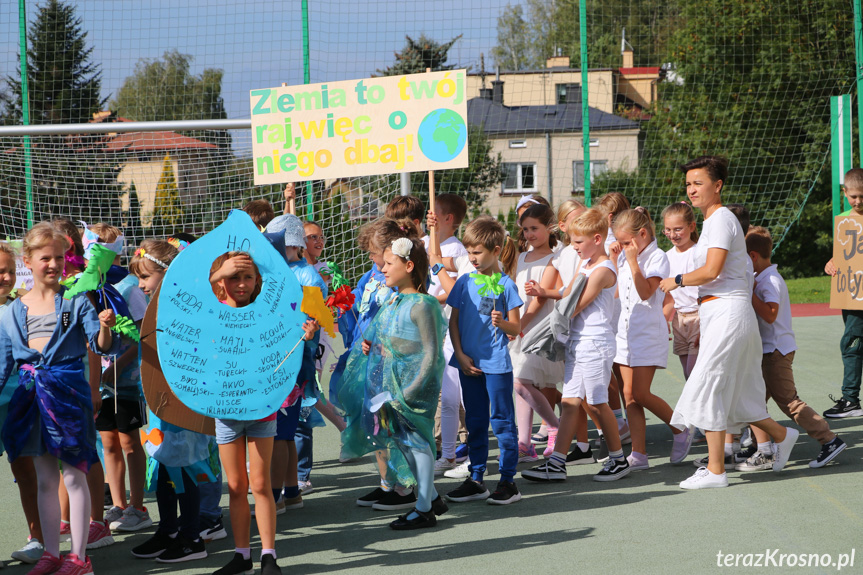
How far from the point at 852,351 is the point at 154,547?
5.38 metres

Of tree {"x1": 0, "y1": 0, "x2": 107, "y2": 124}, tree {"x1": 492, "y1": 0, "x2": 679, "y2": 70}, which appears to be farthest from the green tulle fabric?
tree {"x1": 0, "y1": 0, "x2": 107, "y2": 124}

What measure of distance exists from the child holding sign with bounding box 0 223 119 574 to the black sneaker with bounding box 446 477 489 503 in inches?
76.7

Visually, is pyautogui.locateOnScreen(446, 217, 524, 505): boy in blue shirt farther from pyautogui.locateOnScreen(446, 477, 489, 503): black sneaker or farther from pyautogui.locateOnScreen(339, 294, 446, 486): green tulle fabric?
pyautogui.locateOnScreen(339, 294, 446, 486): green tulle fabric

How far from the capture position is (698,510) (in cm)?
427

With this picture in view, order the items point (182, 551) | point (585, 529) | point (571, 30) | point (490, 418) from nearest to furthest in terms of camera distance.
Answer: point (182, 551)
point (585, 529)
point (490, 418)
point (571, 30)

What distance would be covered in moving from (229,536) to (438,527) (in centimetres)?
107

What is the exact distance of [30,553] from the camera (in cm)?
390

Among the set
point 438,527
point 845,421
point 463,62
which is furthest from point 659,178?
point 438,527

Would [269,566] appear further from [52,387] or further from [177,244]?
[177,244]

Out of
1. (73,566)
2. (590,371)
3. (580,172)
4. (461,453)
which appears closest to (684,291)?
(590,371)

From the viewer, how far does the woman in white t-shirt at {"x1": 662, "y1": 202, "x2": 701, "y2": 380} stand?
537cm

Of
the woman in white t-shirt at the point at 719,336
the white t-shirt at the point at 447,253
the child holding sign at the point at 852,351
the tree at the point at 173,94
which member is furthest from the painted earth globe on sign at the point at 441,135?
the tree at the point at 173,94

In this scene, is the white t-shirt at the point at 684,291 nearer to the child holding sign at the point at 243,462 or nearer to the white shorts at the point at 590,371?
the white shorts at the point at 590,371

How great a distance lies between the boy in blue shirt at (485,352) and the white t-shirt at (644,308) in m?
1.03
